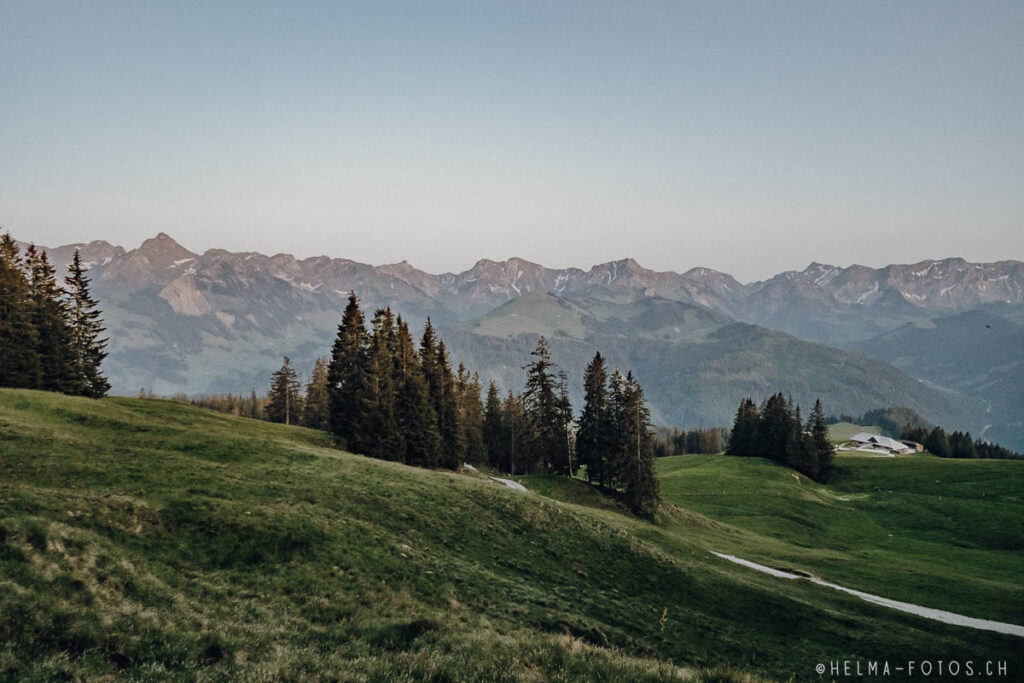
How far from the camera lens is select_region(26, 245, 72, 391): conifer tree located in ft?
175

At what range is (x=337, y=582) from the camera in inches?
695

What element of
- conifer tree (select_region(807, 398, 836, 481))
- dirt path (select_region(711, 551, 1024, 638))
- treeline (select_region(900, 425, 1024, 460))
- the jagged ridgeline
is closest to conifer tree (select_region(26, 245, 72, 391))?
the jagged ridgeline

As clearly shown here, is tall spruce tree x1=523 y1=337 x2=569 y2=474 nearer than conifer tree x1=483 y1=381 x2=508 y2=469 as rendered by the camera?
Yes

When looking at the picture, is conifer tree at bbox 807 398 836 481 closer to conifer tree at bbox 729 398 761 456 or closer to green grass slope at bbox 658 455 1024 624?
green grass slope at bbox 658 455 1024 624

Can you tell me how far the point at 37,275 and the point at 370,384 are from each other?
4009cm

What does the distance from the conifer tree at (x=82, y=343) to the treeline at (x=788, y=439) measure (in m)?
117

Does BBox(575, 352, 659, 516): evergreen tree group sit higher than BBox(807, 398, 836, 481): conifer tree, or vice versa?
BBox(575, 352, 659, 516): evergreen tree group

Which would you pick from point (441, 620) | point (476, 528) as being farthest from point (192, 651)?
point (476, 528)

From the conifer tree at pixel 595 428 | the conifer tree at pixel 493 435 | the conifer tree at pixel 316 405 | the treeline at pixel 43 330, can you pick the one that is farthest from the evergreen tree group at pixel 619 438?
the treeline at pixel 43 330

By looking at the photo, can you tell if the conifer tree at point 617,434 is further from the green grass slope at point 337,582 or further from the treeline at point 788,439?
the treeline at point 788,439

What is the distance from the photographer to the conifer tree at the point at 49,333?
2097 inches

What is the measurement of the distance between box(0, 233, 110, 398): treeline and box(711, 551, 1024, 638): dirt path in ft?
230

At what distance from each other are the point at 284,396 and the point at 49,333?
47.6m

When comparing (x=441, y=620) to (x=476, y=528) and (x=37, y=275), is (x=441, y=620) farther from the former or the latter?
(x=37, y=275)
